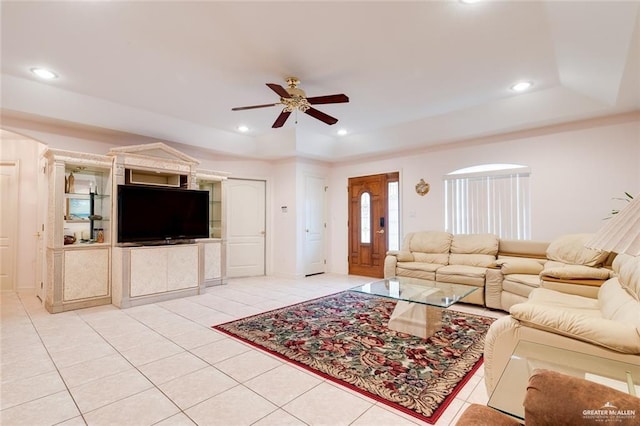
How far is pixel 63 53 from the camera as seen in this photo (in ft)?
10.6

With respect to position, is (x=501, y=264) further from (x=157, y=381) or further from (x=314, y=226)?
(x=157, y=381)

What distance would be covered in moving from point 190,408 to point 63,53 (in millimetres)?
3689

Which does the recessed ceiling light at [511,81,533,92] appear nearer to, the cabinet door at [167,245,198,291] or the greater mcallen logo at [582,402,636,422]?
the greater mcallen logo at [582,402,636,422]

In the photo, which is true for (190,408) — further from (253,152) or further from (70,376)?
(253,152)

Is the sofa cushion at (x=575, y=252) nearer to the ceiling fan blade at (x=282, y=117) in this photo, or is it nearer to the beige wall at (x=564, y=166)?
the beige wall at (x=564, y=166)

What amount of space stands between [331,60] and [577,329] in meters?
3.13

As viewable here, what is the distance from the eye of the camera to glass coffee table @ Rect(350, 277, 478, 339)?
312 centimetres

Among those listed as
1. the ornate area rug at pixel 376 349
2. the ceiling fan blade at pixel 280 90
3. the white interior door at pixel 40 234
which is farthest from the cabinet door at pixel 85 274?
the ceiling fan blade at pixel 280 90

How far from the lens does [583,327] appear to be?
5.65 ft

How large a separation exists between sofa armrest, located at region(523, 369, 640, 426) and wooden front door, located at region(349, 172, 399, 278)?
→ 17.7 feet

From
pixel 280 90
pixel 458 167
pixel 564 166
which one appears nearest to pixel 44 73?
pixel 280 90

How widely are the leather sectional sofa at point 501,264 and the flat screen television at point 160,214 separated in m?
3.35

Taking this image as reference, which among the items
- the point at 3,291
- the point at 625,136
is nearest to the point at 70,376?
the point at 3,291

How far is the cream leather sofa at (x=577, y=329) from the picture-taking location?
1.62m
